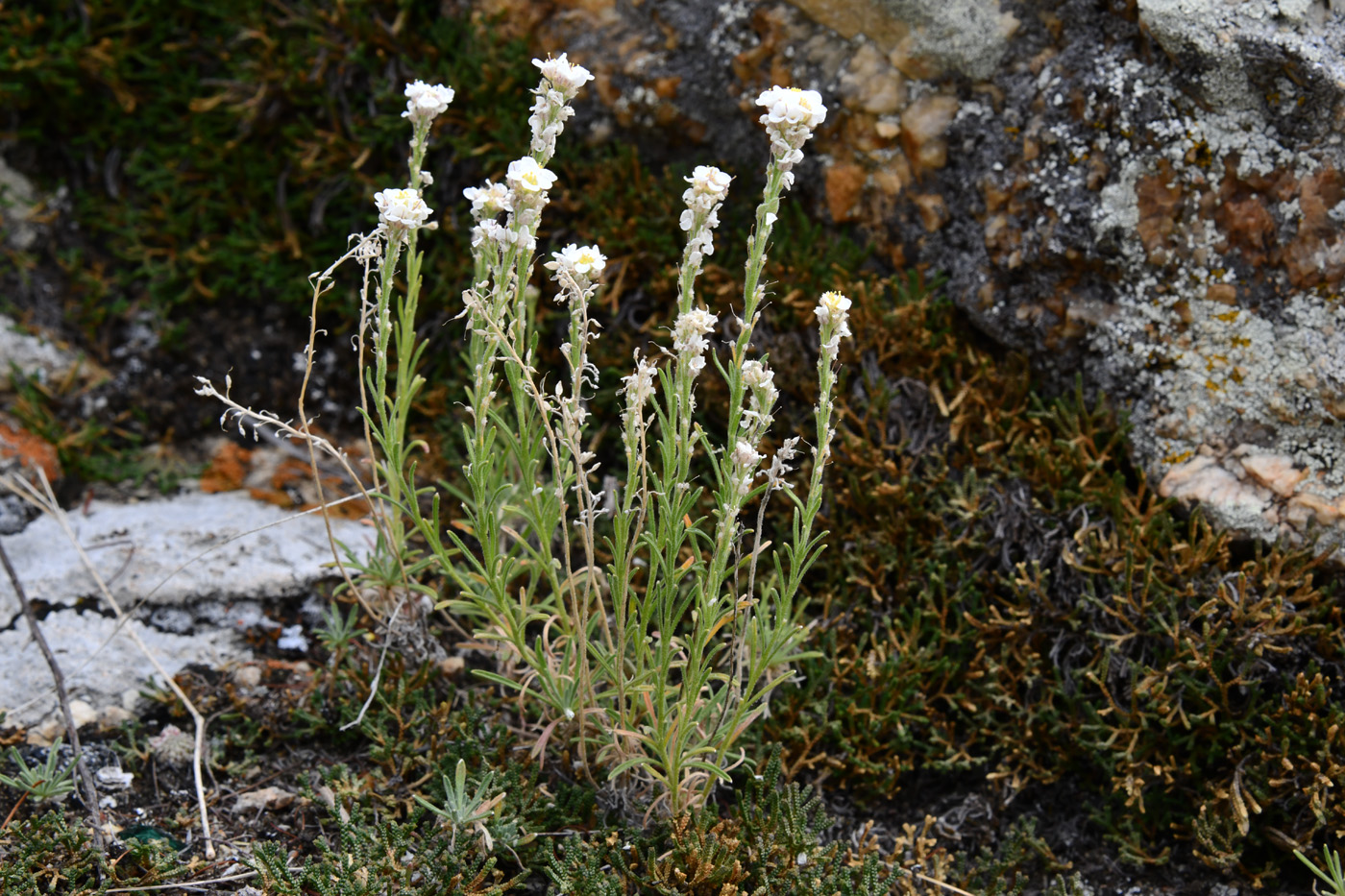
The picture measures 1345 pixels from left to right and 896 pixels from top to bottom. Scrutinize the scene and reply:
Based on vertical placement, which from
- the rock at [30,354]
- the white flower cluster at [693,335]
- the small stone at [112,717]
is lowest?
the small stone at [112,717]

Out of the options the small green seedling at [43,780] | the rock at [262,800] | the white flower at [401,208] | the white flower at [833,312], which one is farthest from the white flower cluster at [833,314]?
the small green seedling at [43,780]

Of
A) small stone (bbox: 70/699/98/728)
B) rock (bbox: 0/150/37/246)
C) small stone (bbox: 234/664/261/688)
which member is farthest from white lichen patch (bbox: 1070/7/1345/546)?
rock (bbox: 0/150/37/246)

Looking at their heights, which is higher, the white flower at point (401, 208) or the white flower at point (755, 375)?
the white flower at point (401, 208)

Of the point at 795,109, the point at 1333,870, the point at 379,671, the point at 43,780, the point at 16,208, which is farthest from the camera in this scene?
the point at 16,208

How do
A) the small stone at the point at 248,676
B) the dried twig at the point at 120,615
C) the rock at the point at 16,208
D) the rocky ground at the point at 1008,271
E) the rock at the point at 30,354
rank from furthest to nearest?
1. the rock at the point at 16,208
2. the rock at the point at 30,354
3. the small stone at the point at 248,676
4. the rocky ground at the point at 1008,271
5. the dried twig at the point at 120,615

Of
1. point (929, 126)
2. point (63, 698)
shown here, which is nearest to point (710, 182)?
point (929, 126)

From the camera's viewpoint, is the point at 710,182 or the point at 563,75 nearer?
the point at 710,182

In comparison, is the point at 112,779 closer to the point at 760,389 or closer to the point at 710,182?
the point at 760,389

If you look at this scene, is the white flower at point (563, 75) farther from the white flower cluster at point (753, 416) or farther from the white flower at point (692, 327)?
the white flower cluster at point (753, 416)
